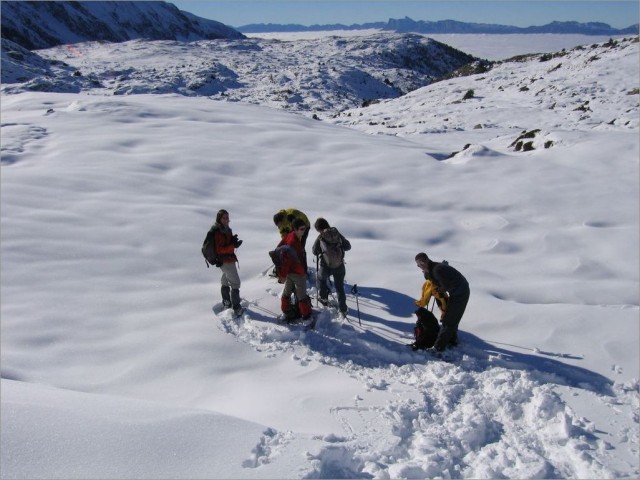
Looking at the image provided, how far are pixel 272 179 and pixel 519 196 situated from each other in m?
7.08

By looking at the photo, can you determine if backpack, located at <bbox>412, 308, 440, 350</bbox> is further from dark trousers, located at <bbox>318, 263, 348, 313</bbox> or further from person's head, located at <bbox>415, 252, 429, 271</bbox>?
dark trousers, located at <bbox>318, 263, 348, 313</bbox>

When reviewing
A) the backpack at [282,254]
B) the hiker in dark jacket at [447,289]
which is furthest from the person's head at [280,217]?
the hiker in dark jacket at [447,289]

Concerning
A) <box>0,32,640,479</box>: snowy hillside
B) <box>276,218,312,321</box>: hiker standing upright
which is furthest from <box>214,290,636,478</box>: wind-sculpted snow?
<box>276,218,312,321</box>: hiker standing upright

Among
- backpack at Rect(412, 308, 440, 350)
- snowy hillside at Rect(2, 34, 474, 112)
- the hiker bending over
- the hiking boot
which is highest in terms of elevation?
snowy hillside at Rect(2, 34, 474, 112)

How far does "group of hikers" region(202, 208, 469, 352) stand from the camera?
20.0 feet

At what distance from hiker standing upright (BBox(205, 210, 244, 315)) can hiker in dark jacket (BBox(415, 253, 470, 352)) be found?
2599 millimetres

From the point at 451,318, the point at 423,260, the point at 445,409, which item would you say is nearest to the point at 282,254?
the point at 423,260

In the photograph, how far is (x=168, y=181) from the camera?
13.7 m

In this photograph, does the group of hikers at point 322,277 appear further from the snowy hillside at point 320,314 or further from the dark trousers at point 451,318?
the snowy hillside at point 320,314

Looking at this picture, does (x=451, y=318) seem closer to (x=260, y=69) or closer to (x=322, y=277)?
(x=322, y=277)

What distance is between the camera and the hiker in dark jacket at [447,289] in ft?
19.7

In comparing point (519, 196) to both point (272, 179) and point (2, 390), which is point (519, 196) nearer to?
point (272, 179)

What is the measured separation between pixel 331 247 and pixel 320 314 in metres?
1.09

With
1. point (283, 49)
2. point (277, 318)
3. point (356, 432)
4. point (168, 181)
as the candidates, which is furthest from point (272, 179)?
point (283, 49)
